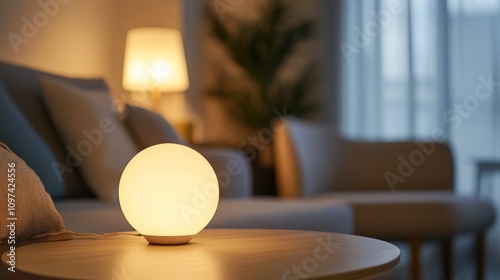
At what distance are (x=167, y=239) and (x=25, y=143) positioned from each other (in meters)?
0.90

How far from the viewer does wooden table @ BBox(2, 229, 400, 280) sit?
4.05 ft

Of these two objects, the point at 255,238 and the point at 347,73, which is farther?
the point at 347,73

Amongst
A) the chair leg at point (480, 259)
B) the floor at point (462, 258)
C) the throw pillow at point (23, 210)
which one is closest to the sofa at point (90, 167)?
the throw pillow at point (23, 210)

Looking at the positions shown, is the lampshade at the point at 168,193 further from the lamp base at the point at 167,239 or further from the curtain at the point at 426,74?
the curtain at the point at 426,74

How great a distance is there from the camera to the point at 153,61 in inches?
154

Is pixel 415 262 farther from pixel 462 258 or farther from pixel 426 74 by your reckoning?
pixel 426 74

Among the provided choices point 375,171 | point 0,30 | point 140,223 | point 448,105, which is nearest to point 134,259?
point 140,223

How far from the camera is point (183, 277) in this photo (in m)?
1.21

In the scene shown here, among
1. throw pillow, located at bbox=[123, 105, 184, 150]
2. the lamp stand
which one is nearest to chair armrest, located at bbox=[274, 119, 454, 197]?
the lamp stand

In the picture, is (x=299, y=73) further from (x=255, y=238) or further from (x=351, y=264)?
(x=351, y=264)

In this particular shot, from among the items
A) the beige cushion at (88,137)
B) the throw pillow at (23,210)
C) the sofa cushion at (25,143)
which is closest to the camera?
the throw pillow at (23,210)

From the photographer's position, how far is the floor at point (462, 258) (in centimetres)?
415

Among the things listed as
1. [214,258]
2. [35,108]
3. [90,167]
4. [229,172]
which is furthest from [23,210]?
[229,172]

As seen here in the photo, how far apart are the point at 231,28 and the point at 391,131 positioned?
1.22 m
